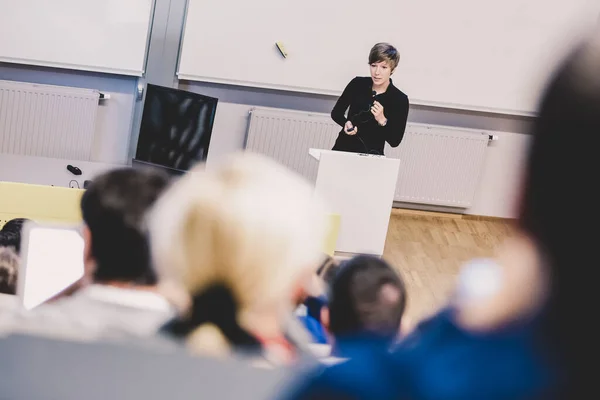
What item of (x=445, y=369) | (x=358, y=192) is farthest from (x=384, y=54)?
(x=445, y=369)

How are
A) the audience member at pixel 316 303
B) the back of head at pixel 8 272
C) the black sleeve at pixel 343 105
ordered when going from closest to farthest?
1. the audience member at pixel 316 303
2. the back of head at pixel 8 272
3. the black sleeve at pixel 343 105

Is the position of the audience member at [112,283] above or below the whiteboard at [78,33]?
below

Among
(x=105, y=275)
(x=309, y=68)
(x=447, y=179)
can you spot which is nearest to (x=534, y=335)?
(x=105, y=275)

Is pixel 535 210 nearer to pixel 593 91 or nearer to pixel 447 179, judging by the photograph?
pixel 593 91

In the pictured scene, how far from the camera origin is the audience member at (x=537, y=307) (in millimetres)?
711

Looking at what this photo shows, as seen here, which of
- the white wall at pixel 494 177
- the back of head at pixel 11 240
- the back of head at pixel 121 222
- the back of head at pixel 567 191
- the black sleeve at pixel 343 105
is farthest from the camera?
the white wall at pixel 494 177

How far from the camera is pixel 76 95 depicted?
6.34 meters

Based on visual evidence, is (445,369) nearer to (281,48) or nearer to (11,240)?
(11,240)

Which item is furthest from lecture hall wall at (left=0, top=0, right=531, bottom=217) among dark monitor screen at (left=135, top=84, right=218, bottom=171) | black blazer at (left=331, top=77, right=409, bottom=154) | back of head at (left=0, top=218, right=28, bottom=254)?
back of head at (left=0, top=218, right=28, bottom=254)

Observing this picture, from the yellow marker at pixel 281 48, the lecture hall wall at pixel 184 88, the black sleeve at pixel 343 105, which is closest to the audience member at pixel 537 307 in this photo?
the black sleeve at pixel 343 105

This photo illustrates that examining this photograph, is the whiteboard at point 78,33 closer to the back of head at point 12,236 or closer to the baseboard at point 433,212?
the baseboard at point 433,212

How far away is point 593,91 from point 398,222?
20.2 feet

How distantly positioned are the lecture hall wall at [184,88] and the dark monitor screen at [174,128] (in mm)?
976

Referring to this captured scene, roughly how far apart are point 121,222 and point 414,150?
5.53 metres
